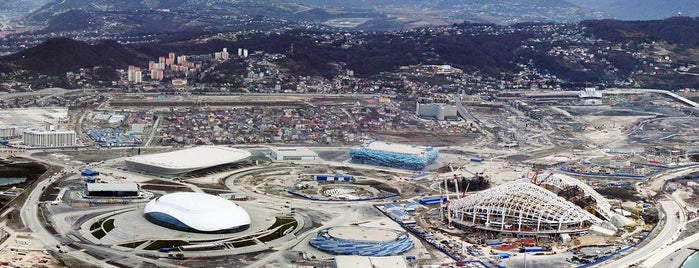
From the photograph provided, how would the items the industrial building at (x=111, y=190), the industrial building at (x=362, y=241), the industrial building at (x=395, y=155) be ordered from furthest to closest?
the industrial building at (x=395, y=155)
the industrial building at (x=111, y=190)
the industrial building at (x=362, y=241)

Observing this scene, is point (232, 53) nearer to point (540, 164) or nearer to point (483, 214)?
point (540, 164)

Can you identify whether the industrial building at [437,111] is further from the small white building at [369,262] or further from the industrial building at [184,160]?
the small white building at [369,262]

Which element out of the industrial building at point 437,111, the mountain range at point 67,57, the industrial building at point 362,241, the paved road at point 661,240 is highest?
the mountain range at point 67,57

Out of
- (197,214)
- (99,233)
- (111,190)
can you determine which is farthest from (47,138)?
(197,214)

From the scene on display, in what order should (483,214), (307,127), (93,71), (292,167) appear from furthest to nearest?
(93,71), (307,127), (292,167), (483,214)

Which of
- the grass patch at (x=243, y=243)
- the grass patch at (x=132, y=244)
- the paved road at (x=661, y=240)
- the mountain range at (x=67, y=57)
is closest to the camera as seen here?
the grass patch at (x=132, y=244)

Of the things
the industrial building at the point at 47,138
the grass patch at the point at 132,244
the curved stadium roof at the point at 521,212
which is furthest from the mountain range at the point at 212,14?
the grass patch at the point at 132,244

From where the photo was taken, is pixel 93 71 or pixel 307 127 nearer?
→ pixel 307 127

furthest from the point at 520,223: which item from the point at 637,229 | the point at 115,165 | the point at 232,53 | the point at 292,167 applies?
the point at 232,53
